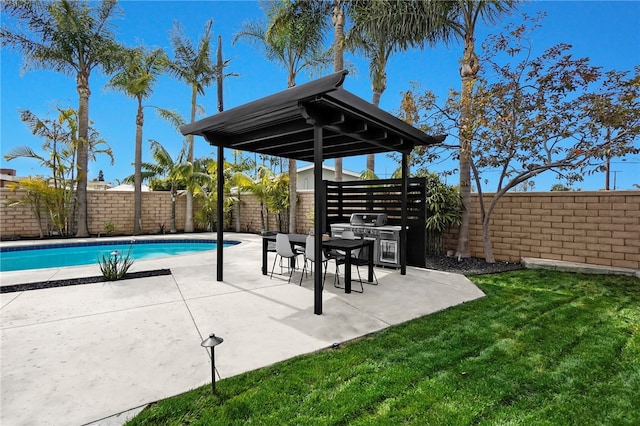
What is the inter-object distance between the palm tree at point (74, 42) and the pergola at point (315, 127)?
9.53m

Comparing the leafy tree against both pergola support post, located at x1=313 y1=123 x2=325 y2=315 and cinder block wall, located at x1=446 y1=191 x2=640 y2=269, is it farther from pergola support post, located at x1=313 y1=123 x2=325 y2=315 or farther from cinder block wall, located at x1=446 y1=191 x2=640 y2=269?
pergola support post, located at x1=313 y1=123 x2=325 y2=315

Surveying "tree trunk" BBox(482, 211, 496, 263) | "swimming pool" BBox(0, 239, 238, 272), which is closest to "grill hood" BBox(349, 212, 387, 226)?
"tree trunk" BBox(482, 211, 496, 263)

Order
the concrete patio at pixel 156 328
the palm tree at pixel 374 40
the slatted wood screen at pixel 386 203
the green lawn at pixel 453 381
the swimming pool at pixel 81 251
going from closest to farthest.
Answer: the green lawn at pixel 453 381, the concrete patio at pixel 156 328, the slatted wood screen at pixel 386 203, the palm tree at pixel 374 40, the swimming pool at pixel 81 251

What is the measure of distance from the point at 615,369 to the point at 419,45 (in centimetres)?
878

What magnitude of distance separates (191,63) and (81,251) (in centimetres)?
907

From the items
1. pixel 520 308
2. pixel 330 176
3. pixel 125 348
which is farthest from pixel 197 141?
pixel 520 308

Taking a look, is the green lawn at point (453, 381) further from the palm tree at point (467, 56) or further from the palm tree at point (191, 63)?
the palm tree at point (191, 63)

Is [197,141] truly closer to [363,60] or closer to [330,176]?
[363,60]

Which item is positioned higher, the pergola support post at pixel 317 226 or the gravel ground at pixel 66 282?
the pergola support post at pixel 317 226

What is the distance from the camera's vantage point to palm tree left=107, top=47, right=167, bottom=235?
40.8 ft

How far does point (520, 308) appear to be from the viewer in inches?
172

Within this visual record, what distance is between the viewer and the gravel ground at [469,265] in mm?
6836

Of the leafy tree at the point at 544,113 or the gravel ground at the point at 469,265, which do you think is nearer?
the leafy tree at the point at 544,113

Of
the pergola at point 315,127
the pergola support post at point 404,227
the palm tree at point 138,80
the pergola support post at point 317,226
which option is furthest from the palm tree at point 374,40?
the palm tree at point 138,80
